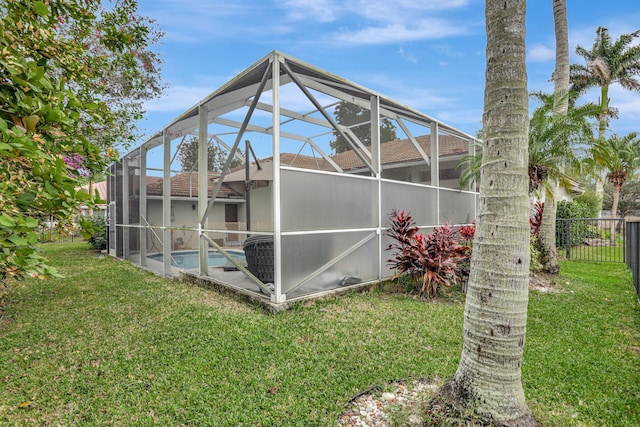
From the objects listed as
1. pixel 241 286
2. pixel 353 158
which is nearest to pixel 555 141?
pixel 353 158

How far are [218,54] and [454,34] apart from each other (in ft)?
17.8

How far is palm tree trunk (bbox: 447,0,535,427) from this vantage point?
2100 mm

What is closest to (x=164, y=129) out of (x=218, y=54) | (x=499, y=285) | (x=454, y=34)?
(x=218, y=54)

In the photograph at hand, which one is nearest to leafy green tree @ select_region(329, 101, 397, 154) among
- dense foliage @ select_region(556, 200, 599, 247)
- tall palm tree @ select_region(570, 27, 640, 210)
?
dense foliage @ select_region(556, 200, 599, 247)

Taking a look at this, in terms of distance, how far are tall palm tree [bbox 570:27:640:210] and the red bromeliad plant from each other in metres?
20.0

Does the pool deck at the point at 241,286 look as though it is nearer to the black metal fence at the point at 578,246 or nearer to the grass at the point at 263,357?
the grass at the point at 263,357

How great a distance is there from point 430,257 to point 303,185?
2.68 m

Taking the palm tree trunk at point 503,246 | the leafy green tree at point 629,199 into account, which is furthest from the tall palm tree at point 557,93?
the leafy green tree at point 629,199

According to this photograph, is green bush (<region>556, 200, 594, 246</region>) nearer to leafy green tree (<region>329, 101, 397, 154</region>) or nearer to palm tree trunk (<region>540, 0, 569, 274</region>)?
palm tree trunk (<region>540, 0, 569, 274</region>)

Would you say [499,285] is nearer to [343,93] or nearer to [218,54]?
[343,93]

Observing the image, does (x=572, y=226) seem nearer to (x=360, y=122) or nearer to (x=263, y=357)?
(x=360, y=122)

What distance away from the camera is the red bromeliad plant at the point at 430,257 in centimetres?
597

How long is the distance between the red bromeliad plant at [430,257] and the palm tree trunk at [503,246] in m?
3.82

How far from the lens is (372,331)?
4.27m
